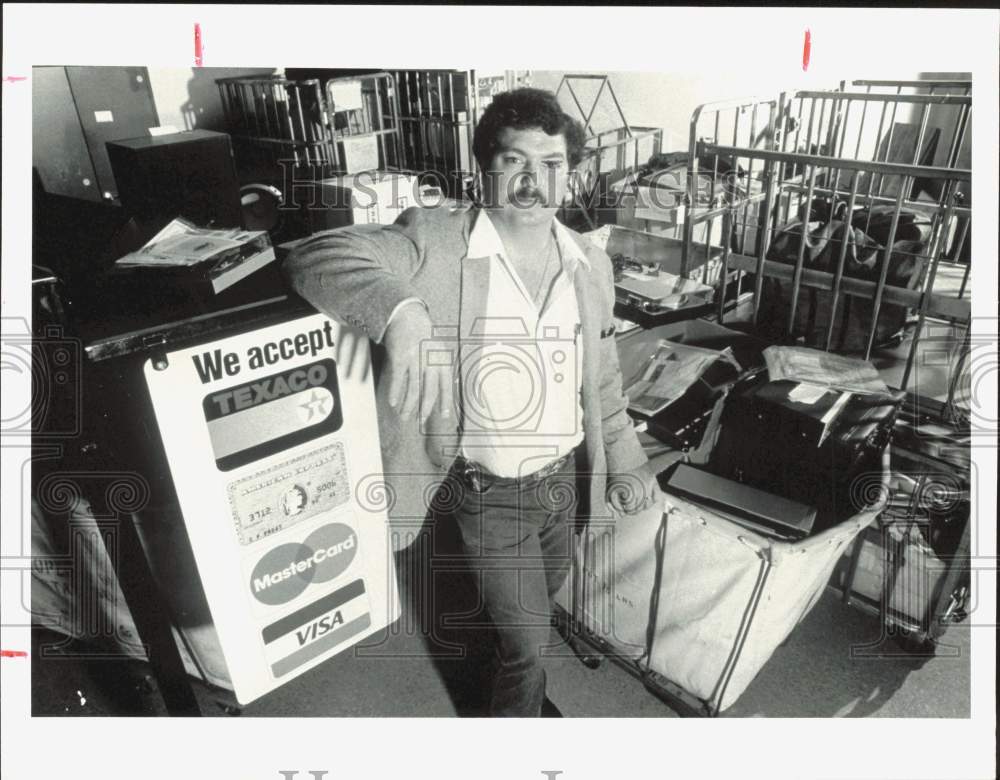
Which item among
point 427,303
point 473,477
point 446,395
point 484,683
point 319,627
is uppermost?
point 427,303

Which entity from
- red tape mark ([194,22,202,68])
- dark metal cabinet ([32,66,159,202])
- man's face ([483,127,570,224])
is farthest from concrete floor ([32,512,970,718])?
dark metal cabinet ([32,66,159,202])

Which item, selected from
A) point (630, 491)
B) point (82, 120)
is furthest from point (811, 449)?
point (82, 120)

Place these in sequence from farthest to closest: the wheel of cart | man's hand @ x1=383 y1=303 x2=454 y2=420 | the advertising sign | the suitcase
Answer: the wheel of cart < the suitcase < the advertising sign < man's hand @ x1=383 y1=303 x2=454 y2=420

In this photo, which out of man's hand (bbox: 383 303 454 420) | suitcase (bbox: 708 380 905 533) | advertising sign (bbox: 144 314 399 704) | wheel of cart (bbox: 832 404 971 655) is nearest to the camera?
man's hand (bbox: 383 303 454 420)

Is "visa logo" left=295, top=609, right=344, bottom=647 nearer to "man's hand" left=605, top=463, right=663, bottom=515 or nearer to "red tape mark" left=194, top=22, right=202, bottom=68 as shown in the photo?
"man's hand" left=605, top=463, right=663, bottom=515

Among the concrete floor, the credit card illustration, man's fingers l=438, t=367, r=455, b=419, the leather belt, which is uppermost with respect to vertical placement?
man's fingers l=438, t=367, r=455, b=419

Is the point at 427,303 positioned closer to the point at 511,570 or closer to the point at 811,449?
the point at 511,570

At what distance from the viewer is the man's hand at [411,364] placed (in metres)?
0.86

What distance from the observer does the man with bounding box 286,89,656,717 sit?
2.96 feet

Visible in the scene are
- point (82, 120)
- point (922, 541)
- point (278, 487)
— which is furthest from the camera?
point (82, 120)

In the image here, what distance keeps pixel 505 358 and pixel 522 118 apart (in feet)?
1.19

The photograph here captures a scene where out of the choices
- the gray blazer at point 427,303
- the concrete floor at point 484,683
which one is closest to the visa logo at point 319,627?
the concrete floor at point 484,683

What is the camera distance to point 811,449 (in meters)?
1.09

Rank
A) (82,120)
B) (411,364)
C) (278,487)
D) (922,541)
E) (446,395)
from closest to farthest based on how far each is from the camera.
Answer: (411,364), (446,395), (278,487), (922,541), (82,120)
